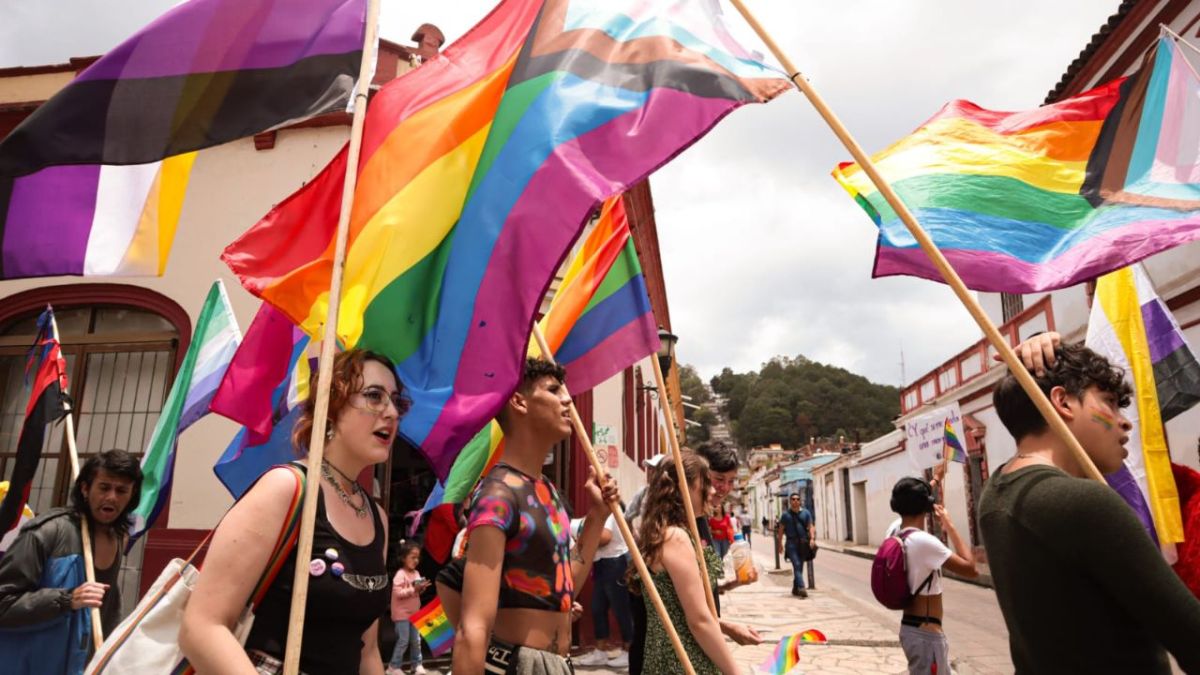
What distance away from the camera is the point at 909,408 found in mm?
29312

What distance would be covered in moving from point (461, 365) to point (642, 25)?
1.41 metres

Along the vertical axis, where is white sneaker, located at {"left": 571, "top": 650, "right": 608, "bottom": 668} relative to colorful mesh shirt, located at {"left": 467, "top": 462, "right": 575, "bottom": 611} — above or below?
below

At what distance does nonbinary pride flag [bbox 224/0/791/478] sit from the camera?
8.29 ft

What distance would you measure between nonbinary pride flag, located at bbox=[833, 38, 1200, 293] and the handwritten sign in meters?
5.17

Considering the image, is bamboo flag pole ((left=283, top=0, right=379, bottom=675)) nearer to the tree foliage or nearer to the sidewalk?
the sidewalk

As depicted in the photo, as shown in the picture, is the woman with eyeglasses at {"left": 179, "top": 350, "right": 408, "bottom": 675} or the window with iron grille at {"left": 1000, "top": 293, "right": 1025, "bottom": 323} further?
the window with iron grille at {"left": 1000, "top": 293, "right": 1025, "bottom": 323}

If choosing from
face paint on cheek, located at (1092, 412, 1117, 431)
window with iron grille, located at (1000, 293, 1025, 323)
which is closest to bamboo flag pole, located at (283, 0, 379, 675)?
face paint on cheek, located at (1092, 412, 1117, 431)

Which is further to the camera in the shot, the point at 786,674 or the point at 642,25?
the point at 786,674

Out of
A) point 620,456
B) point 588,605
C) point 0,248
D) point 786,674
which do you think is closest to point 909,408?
point 620,456

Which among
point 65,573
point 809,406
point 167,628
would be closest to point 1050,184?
point 167,628

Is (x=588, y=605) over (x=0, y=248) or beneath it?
beneath

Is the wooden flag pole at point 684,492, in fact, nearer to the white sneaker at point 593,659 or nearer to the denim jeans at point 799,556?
the white sneaker at point 593,659

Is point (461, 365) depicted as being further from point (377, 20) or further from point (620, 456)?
point (620, 456)

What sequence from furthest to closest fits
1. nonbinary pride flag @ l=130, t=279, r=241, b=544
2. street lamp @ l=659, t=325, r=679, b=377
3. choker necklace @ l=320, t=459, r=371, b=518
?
street lamp @ l=659, t=325, r=679, b=377 → nonbinary pride flag @ l=130, t=279, r=241, b=544 → choker necklace @ l=320, t=459, r=371, b=518
